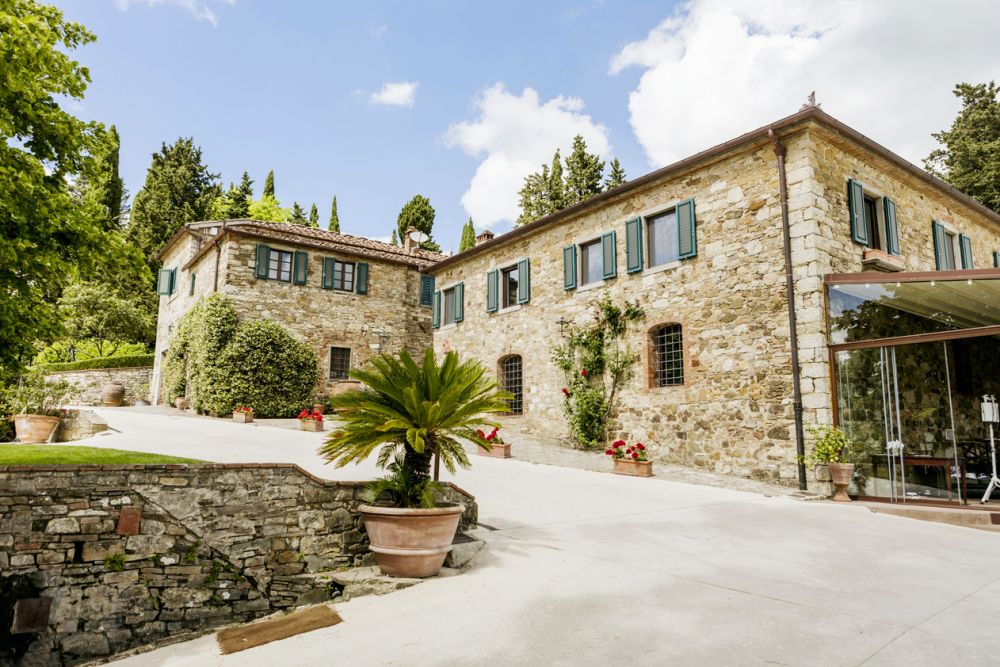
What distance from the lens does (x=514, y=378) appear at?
15.6m

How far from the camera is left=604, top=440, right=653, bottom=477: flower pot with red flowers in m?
9.94

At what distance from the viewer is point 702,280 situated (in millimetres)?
11031

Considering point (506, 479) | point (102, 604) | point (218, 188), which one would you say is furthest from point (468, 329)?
point (218, 188)

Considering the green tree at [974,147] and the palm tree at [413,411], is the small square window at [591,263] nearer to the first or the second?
the palm tree at [413,411]

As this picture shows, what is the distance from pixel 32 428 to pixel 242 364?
6097 millimetres

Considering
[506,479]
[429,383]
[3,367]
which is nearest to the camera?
[429,383]

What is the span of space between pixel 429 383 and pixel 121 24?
245 inches

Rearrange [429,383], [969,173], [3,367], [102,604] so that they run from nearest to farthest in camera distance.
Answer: [102,604] < [429,383] < [3,367] < [969,173]

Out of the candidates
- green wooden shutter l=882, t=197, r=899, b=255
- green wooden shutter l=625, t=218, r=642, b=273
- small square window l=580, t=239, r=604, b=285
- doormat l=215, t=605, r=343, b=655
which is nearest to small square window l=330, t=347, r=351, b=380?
small square window l=580, t=239, r=604, b=285

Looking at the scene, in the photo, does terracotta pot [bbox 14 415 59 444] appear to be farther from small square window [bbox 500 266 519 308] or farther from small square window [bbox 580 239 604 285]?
small square window [bbox 580 239 604 285]

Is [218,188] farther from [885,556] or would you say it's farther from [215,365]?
[885,556]

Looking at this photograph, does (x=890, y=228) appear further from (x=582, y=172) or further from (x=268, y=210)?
(x=268, y=210)

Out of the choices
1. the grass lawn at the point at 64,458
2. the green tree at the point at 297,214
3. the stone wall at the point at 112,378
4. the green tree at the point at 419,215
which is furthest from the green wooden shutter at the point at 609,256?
the green tree at the point at 297,214

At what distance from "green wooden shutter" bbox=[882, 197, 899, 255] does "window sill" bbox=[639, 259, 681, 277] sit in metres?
3.89
